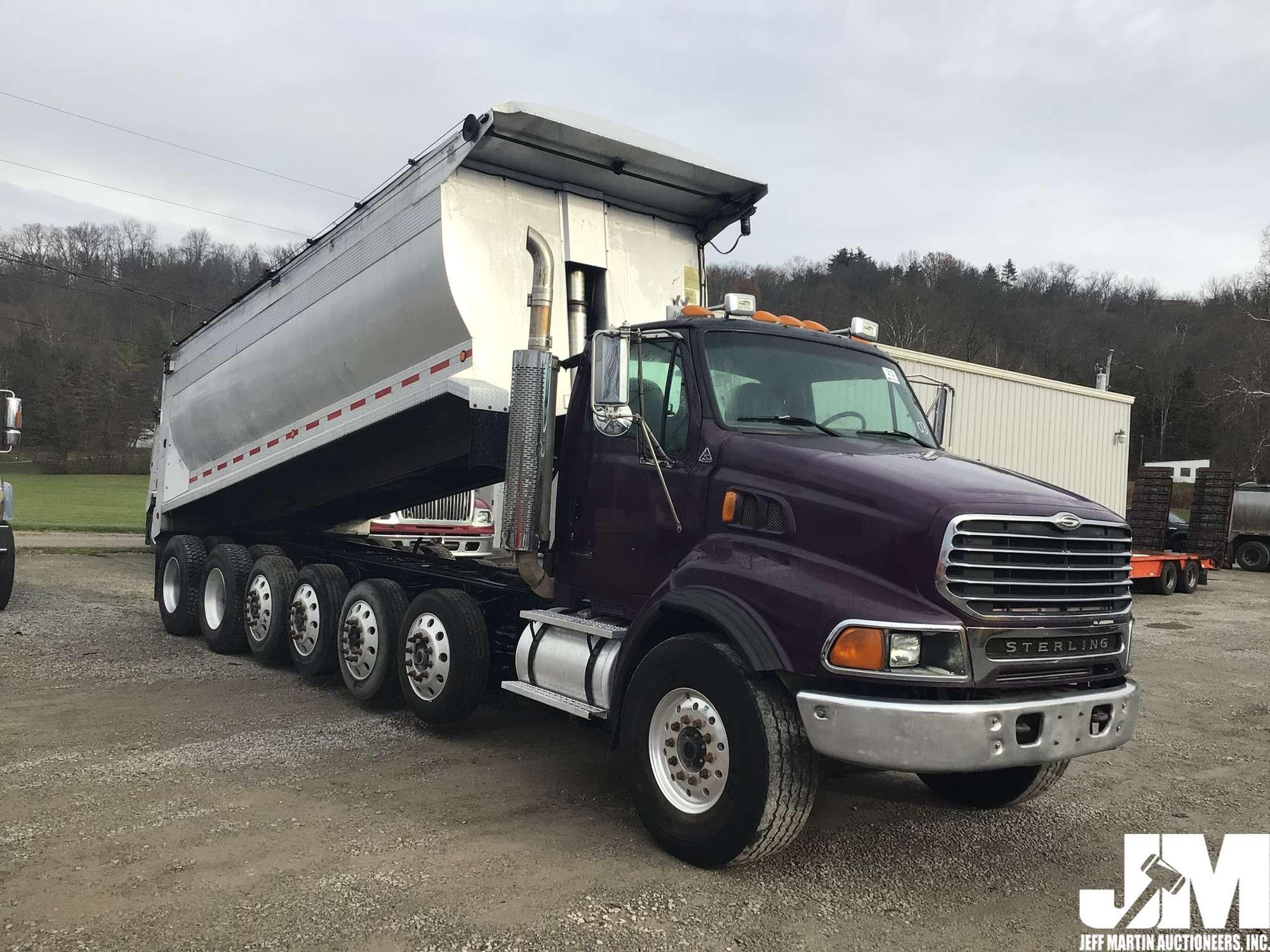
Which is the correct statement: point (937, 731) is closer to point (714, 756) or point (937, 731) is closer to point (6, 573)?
point (714, 756)

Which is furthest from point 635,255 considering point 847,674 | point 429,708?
point 847,674

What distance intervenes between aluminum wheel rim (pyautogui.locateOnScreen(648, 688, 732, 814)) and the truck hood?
2.89ft

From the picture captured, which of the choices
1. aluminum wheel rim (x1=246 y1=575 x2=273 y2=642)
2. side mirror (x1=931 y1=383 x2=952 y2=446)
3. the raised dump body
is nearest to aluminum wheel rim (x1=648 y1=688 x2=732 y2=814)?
the raised dump body

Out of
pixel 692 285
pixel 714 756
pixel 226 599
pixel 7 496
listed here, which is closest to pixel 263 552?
pixel 226 599

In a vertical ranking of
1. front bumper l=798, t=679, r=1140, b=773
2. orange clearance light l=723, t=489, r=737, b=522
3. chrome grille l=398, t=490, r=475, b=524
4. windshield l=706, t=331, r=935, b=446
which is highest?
windshield l=706, t=331, r=935, b=446

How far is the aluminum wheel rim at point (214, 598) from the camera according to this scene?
9.51m

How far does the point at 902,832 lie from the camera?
5.02 metres

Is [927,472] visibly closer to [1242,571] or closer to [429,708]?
[429,708]

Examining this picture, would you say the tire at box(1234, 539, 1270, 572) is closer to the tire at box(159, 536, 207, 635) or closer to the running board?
the tire at box(159, 536, 207, 635)

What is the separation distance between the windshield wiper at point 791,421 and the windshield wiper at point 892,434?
0.23m

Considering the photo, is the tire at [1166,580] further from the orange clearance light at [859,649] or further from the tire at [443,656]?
the orange clearance light at [859,649]

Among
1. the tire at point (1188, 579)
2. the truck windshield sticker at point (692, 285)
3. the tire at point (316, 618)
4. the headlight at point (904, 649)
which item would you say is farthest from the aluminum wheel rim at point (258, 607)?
the tire at point (1188, 579)

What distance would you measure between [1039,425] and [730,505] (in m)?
17.8

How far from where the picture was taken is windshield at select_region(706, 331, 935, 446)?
16.5ft
